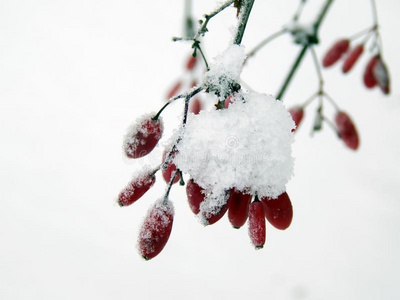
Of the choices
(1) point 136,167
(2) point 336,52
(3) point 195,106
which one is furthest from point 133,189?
(1) point 136,167

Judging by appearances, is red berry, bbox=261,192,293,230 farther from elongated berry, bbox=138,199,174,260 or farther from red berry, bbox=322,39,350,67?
red berry, bbox=322,39,350,67

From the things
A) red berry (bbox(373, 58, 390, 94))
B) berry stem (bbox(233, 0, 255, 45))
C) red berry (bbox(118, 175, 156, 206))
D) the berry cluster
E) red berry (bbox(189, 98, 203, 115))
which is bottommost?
red berry (bbox(118, 175, 156, 206))

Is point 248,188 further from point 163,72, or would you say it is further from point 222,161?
point 163,72

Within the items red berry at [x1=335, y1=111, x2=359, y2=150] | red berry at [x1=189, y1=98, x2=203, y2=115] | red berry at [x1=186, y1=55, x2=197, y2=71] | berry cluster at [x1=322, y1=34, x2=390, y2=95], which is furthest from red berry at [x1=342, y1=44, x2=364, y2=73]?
red berry at [x1=189, y1=98, x2=203, y2=115]

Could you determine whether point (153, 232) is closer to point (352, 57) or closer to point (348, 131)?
point (348, 131)

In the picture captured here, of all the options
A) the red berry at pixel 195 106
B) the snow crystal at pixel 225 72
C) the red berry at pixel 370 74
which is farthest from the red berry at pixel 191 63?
the snow crystal at pixel 225 72

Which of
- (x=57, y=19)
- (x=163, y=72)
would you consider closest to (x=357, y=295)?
(x=163, y=72)
